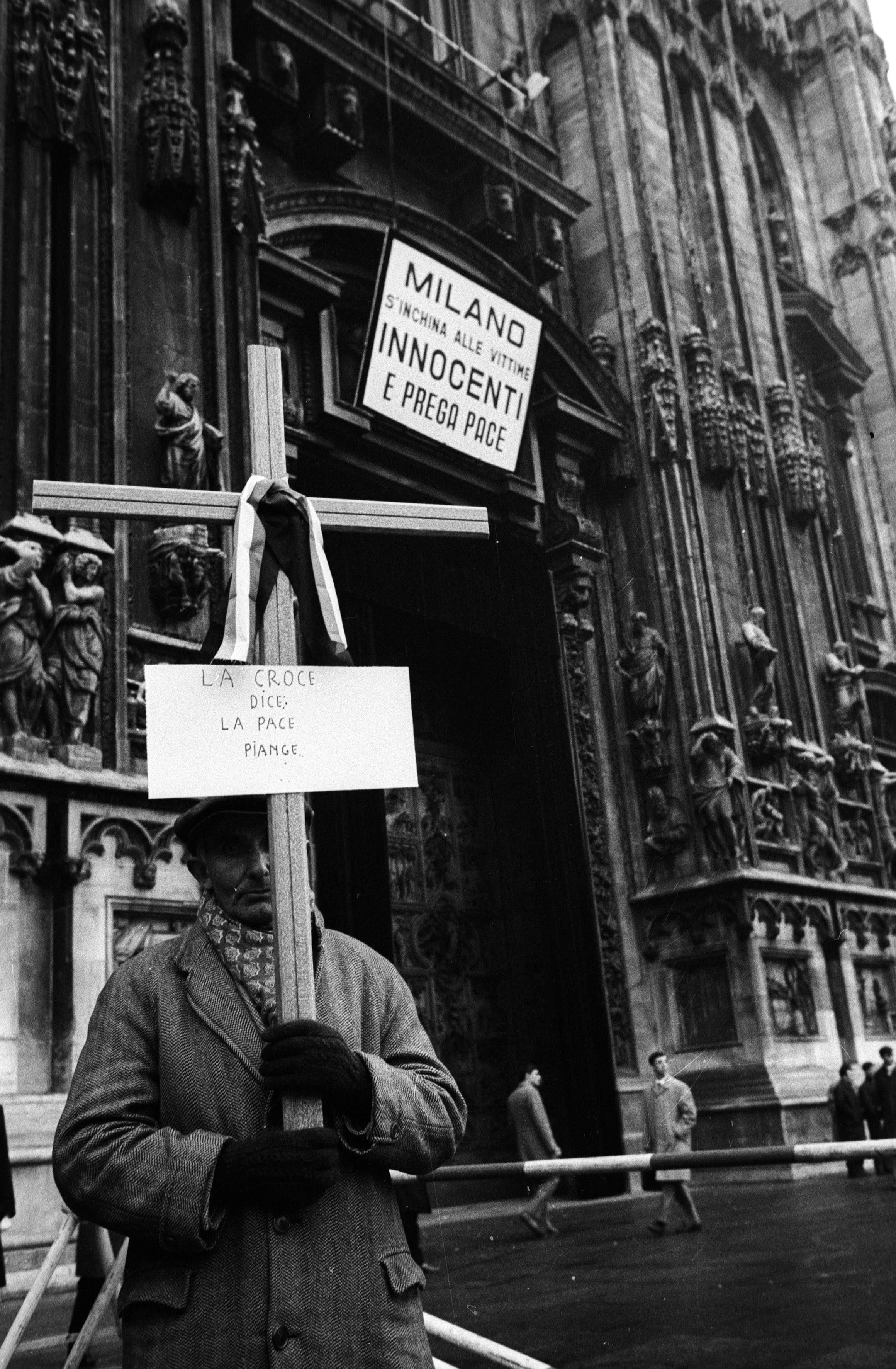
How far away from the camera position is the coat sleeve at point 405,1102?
2561 mm

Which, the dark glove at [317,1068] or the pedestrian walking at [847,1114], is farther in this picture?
the pedestrian walking at [847,1114]

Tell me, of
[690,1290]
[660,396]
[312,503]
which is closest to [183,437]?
[690,1290]

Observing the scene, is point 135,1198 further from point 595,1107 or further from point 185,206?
point 595,1107

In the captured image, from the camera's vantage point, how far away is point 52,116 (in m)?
12.0

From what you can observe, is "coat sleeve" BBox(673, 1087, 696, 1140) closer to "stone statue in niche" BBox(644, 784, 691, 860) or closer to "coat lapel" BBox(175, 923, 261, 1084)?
"stone statue in niche" BBox(644, 784, 691, 860)

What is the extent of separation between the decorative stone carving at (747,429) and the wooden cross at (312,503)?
663 inches

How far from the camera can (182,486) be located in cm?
1184

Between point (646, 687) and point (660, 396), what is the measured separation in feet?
13.7

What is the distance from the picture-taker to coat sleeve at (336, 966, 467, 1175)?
8.40ft

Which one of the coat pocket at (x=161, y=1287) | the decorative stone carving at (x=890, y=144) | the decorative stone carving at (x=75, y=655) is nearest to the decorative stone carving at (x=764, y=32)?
the decorative stone carving at (x=890, y=144)

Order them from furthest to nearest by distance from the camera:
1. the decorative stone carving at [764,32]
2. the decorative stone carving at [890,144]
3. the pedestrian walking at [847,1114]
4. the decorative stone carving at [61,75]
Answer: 1. the decorative stone carving at [890,144]
2. the decorative stone carving at [764,32]
3. the pedestrian walking at [847,1114]
4. the decorative stone carving at [61,75]

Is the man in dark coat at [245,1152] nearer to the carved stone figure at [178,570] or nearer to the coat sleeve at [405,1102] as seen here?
the coat sleeve at [405,1102]

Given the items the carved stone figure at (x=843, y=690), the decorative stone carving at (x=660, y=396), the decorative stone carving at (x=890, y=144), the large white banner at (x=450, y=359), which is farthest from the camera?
the decorative stone carving at (x=890, y=144)

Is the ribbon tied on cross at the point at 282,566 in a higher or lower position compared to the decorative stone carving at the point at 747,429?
lower
